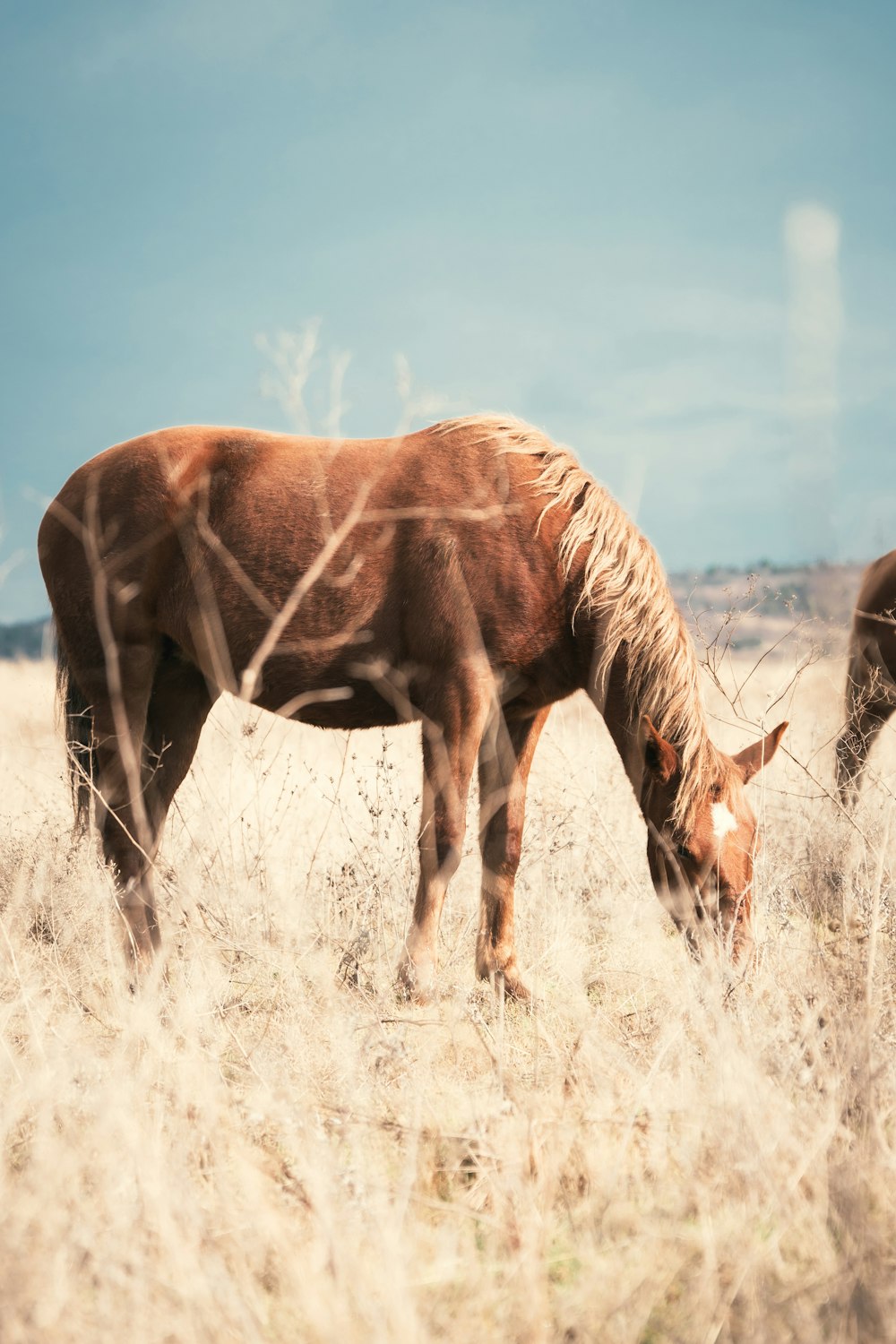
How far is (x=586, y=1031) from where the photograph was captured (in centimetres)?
275

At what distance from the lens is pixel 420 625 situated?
391 cm

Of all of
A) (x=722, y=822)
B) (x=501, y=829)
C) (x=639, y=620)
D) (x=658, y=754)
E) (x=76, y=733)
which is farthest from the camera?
(x=76, y=733)

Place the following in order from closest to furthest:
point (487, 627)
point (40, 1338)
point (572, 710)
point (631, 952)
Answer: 1. point (40, 1338)
2. point (487, 627)
3. point (631, 952)
4. point (572, 710)

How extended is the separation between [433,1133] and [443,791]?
1.66 m

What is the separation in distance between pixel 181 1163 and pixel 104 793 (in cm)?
244

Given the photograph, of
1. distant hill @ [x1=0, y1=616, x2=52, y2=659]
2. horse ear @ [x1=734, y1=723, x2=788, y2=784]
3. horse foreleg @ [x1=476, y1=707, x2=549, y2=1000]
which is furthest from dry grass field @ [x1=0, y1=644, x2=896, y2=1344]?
distant hill @ [x1=0, y1=616, x2=52, y2=659]

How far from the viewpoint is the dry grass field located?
1641 millimetres

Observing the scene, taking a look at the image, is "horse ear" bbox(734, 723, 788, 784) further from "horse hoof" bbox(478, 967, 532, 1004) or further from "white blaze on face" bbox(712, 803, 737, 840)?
"horse hoof" bbox(478, 967, 532, 1004)

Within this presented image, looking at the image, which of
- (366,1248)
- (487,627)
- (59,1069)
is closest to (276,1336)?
(366,1248)

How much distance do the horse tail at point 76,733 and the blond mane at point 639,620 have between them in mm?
2354

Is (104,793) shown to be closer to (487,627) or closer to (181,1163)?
(487,627)

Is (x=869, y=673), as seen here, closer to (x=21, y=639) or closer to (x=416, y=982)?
(x=416, y=982)

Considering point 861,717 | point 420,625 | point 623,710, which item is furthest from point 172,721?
point 861,717

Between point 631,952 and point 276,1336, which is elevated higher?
point 276,1336
